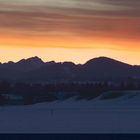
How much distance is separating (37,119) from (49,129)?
7.98 metres

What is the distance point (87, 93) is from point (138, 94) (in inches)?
448

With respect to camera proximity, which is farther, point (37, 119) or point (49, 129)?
point (37, 119)

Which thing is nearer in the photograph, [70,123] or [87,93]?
[70,123]

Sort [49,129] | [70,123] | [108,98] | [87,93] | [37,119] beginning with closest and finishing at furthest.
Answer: [49,129]
[70,123]
[37,119]
[108,98]
[87,93]

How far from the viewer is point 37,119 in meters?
35.7

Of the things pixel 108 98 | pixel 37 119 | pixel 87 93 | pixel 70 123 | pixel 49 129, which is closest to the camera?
pixel 49 129
